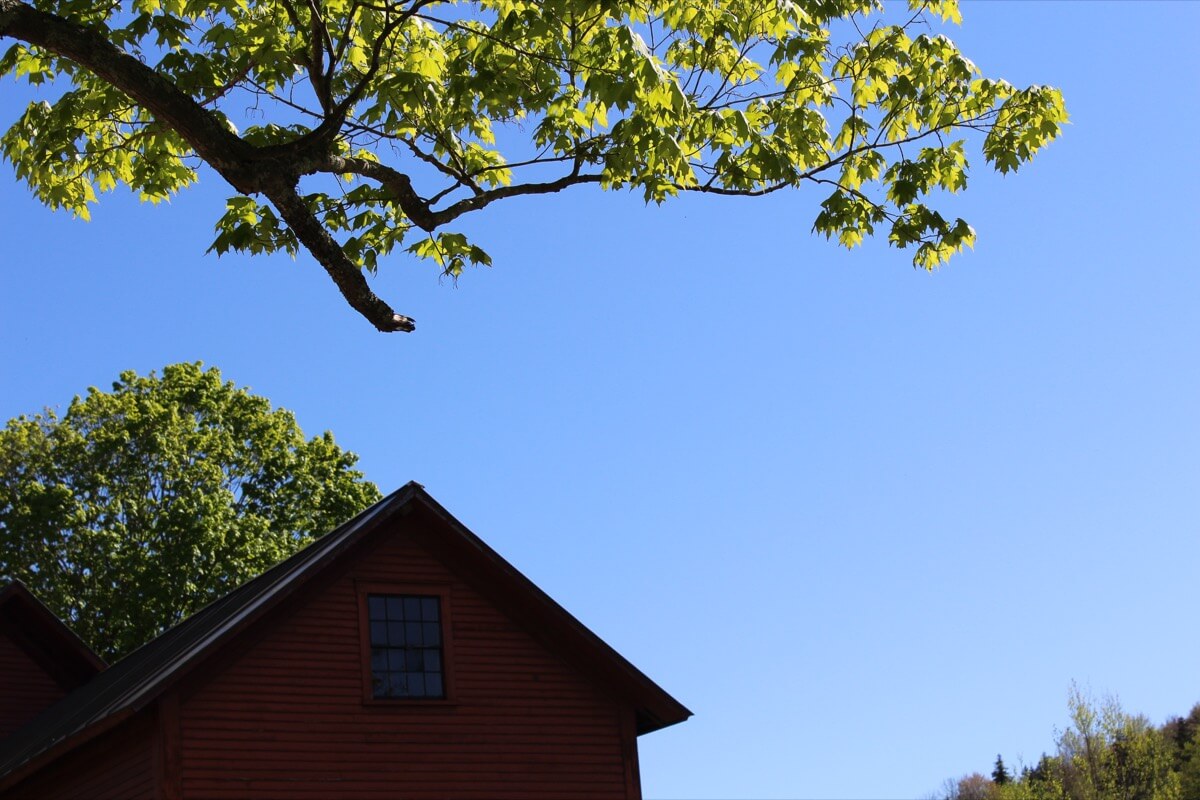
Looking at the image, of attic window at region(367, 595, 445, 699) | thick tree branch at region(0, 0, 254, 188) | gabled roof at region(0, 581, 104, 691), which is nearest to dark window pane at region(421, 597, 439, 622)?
attic window at region(367, 595, 445, 699)

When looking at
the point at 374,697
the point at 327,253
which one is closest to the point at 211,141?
the point at 327,253

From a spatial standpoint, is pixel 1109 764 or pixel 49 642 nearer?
pixel 49 642

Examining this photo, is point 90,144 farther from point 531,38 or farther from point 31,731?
point 31,731

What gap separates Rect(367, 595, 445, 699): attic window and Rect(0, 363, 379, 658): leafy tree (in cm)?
2072

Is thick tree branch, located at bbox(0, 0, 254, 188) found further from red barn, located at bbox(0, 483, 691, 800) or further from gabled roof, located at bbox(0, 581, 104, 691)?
gabled roof, located at bbox(0, 581, 104, 691)

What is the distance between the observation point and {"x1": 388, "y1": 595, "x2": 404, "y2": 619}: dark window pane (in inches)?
811

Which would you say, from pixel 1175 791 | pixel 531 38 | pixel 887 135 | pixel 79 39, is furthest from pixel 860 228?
pixel 1175 791

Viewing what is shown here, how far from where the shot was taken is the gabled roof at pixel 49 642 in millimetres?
26172

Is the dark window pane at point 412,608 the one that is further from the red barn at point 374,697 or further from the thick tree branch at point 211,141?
the thick tree branch at point 211,141

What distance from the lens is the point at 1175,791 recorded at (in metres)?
61.8

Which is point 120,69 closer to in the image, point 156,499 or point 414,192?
point 414,192

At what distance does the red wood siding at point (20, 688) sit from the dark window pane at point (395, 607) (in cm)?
943

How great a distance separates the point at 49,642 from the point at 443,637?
10.1m

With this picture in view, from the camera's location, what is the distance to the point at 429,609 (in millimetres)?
20938
